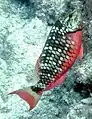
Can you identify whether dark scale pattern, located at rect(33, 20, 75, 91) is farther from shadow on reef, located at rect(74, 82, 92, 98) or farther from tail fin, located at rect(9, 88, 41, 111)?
shadow on reef, located at rect(74, 82, 92, 98)

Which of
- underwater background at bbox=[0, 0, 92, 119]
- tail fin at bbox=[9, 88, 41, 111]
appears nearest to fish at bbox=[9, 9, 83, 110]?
tail fin at bbox=[9, 88, 41, 111]

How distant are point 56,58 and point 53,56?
34 mm

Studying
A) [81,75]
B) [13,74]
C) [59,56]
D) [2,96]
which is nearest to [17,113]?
[2,96]

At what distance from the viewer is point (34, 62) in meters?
3.94

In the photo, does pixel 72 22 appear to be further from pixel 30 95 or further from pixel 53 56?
pixel 30 95

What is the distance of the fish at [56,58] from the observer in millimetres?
2451

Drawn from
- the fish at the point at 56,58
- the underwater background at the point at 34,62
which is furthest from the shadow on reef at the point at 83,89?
the fish at the point at 56,58

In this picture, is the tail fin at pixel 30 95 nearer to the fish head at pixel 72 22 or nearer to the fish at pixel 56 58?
the fish at pixel 56 58

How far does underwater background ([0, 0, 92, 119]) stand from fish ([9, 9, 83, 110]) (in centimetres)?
39

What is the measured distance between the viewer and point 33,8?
4.34 metres

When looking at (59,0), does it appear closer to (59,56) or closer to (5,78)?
(5,78)

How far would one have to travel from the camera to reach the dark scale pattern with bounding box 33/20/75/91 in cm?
245

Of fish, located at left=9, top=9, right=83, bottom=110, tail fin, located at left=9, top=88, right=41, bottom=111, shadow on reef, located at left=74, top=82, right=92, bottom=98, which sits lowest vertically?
shadow on reef, located at left=74, top=82, right=92, bottom=98

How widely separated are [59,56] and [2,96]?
1349 millimetres
